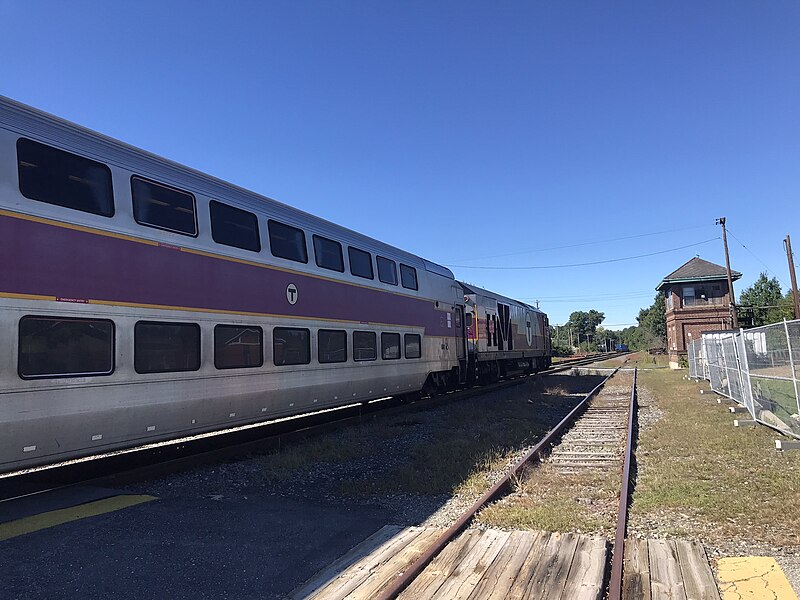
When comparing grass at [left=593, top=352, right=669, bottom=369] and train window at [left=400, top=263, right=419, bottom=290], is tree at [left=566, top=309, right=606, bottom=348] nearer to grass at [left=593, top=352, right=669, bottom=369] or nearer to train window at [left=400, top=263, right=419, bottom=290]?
grass at [left=593, top=352, right=669, bottom=369]

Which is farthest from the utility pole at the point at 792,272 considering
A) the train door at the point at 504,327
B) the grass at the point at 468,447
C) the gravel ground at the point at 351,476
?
the gravel ground at the point at 351,476

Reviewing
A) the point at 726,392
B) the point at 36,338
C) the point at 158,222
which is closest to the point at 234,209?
the point at 158,222

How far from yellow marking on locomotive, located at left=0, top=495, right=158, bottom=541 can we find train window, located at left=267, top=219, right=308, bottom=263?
462 centimetres

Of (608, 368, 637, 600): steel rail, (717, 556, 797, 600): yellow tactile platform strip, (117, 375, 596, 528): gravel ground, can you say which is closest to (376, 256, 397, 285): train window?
(117, 375, 596, 528): gravel ground

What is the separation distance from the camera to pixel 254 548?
5.03 metres

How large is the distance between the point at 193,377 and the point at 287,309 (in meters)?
2.38

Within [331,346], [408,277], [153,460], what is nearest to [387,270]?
[408,277]

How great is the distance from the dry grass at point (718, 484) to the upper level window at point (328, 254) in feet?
22.1

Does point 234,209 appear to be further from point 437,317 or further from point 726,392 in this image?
point 726,392

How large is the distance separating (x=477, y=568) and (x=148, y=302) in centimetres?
522

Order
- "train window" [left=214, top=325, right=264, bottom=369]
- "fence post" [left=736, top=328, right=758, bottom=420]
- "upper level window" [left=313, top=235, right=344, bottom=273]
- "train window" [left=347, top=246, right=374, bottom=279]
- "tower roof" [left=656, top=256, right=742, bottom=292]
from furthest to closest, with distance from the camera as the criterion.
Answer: "tower roof" [left=656, top=256, right=742, bottom=292] < "train window" [left=347, top=246, right=374, bottom=279] < "fence post" [left=736, top=328, right=758, bottom=420] < "upper level window" [left=313, top=235, right=344, bottom=273] < "train window" [left=214, top=325, right=264, bottom=369]

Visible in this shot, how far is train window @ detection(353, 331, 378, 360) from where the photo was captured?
1180cm

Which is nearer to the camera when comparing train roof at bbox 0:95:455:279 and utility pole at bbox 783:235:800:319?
train roof at bbox 0:95:455:279

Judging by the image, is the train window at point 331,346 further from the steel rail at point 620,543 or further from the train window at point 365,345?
the steel rail at point 620,543
